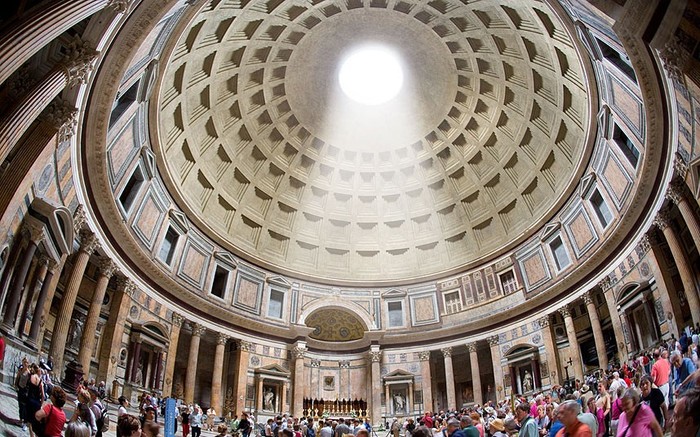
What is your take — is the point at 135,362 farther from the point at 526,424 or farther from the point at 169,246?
the point at 526,424

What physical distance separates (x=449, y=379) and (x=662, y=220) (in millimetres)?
17004

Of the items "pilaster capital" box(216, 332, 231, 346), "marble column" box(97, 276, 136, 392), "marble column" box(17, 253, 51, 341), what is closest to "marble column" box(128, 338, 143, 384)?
"marble column" box(97, 276, 136, 392)

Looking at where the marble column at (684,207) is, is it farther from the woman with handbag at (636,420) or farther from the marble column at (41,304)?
the marble column at (41,304)

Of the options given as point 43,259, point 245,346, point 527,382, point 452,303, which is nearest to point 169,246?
point 245,346

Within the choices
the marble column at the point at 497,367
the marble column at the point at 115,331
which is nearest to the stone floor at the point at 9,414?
the marble column at the point at 115,331

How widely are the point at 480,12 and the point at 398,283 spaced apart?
65.3 ft

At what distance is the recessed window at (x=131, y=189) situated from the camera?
923 inches

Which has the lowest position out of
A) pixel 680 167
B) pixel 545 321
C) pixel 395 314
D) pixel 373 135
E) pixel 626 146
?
pixel 545 321

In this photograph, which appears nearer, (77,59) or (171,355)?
(77,59)

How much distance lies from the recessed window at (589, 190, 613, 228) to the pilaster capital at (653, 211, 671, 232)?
4.73m

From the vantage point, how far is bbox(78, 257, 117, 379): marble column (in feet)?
63.8

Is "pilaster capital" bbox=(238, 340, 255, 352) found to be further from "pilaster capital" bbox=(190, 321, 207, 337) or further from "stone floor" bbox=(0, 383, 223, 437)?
"stone floor" bbox=(0, 383, 223, 437)

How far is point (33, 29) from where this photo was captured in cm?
988

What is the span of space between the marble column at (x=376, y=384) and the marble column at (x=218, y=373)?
33.1ft
